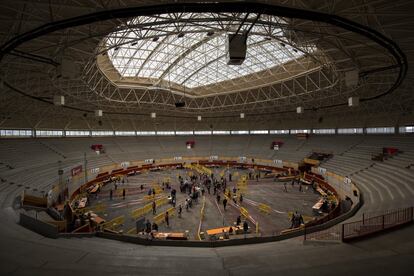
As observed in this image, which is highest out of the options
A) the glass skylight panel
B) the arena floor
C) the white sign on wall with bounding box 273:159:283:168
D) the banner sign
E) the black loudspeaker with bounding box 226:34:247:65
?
the glass skylight panel

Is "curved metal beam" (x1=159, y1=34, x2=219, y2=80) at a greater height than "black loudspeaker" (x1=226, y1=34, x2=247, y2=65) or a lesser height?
greater

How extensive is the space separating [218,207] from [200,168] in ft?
65.2

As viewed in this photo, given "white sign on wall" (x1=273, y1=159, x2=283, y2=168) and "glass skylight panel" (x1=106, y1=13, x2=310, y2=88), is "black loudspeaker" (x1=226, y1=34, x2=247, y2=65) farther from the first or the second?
"white sign on wall" (x1=273, y1=159, x2=283, y2=168)

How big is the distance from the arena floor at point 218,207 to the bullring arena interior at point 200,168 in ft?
0.78

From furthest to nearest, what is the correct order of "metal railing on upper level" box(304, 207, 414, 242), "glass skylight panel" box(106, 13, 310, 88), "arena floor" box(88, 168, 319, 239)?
"glass skylight panel" box(106, 13, 310, 88) → "arena floor" box(88, 168, 319, 239) → "metal railing on upper level" box(304, 207, 414, 242)

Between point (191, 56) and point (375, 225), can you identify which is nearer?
point (375, 225)

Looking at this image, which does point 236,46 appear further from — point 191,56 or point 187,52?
point 191,56

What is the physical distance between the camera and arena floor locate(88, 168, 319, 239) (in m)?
18.8

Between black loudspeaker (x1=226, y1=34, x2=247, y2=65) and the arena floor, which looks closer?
black loudspeaker (x1=226, y1=34, x2=247, y2=65)

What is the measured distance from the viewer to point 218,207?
78.0 feet

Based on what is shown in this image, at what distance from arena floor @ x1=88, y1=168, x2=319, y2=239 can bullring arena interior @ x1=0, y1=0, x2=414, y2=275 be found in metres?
0.24

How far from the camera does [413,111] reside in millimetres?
34156

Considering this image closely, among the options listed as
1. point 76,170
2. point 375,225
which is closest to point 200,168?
point 76,170

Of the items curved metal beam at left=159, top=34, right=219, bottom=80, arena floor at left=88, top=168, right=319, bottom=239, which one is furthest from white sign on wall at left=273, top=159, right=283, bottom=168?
curved metal beam at left=159, top=34, right=219, bottom=80
